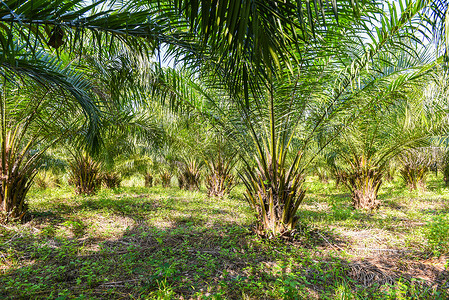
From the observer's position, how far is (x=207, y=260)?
3.15m

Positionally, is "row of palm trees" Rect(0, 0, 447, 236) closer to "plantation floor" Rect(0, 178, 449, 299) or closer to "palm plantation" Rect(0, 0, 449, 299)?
"palm plantation" Rect(0, 0, 449, 299)

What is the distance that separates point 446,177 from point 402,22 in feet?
41.1

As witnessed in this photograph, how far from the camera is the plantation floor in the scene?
242 cm

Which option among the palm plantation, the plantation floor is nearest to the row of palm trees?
the palm plantation

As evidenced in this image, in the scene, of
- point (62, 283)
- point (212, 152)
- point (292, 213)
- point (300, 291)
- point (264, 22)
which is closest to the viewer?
point (264, 22)

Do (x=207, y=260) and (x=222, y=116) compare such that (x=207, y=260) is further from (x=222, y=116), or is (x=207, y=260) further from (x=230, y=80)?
(x=222, y=116)

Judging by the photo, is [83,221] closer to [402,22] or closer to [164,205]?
[164,205]

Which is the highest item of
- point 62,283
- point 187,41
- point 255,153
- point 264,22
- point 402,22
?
point 402,22

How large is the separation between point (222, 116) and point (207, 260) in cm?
251

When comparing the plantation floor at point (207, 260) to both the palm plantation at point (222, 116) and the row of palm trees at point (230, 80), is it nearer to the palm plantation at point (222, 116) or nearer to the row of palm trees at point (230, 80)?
the palm plantation at point (222, 116)

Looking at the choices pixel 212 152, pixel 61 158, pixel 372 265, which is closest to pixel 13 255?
pixel 372 265

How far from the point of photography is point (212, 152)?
8617mm

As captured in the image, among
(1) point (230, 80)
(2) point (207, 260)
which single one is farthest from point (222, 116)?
(2) point (207, 260)

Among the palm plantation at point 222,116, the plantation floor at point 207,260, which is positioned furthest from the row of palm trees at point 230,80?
the plantation floor at point 207,260
